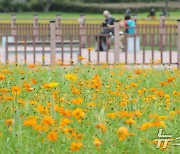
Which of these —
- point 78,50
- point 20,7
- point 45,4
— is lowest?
point 20,7

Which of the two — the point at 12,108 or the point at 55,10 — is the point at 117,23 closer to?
the point at 12,108

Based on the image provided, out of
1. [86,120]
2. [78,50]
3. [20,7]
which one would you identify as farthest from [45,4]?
[86,120]

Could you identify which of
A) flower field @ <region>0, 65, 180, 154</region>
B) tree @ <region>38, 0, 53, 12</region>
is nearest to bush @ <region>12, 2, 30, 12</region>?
tree @ <region>38, 0, 53, 12</region>

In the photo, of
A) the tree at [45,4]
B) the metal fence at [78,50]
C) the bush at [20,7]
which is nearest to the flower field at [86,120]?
the metal fence at [78,50]

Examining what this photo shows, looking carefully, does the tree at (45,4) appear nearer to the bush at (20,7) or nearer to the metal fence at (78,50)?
the bush at (20,7)

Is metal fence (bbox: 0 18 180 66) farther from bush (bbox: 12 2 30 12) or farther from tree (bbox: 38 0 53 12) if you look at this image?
tree (bbox: 38 0 53 12)

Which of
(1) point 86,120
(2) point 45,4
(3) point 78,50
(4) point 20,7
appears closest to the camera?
(1) point 86,120

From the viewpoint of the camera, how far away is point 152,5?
213ft

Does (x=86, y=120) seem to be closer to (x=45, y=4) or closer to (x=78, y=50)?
(x=78, y=50)

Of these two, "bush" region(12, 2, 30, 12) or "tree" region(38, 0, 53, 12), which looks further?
"tree" region(38, 0, 53, 12)

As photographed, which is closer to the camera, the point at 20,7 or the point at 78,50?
the point at 78,50

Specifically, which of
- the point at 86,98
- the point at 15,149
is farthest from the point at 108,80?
the point at 15,149

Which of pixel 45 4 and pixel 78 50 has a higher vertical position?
pixel 78 50

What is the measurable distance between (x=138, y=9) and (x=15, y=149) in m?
59.7
